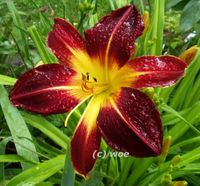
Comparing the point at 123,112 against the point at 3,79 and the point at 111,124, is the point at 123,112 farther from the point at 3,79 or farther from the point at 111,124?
the point at 3,79

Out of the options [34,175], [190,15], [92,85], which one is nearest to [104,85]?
[92,85]

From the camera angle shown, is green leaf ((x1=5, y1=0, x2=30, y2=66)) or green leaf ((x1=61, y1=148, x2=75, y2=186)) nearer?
green leaf ((x1=61, y1=148, x2=75, y2=186))

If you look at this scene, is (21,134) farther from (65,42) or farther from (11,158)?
(65,42)

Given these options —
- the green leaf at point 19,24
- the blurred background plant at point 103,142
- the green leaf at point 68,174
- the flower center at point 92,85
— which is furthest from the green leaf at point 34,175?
the green leaf at point 19,24

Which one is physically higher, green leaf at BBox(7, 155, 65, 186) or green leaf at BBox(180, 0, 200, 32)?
green leaf at BBox(180, 0, 200, 32)

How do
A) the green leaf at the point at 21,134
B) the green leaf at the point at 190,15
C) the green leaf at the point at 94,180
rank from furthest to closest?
1. the green leaf at the point at 190,15
2. the green leaf at the point at 21,134
3. the green leaf at the point at 94,180

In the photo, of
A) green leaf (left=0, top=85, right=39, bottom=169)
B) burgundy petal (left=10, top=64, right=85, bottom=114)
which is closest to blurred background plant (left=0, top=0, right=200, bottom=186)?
green leaf (left=0, top=85, right=39, bottom=169)

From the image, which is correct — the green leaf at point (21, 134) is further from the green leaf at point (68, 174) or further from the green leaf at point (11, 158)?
the green leaf at point (68, 174)

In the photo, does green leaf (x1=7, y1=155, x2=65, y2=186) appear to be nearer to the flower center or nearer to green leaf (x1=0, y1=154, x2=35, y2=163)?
green leaf (x1=0, y1=154, x2=35, y2=163)
